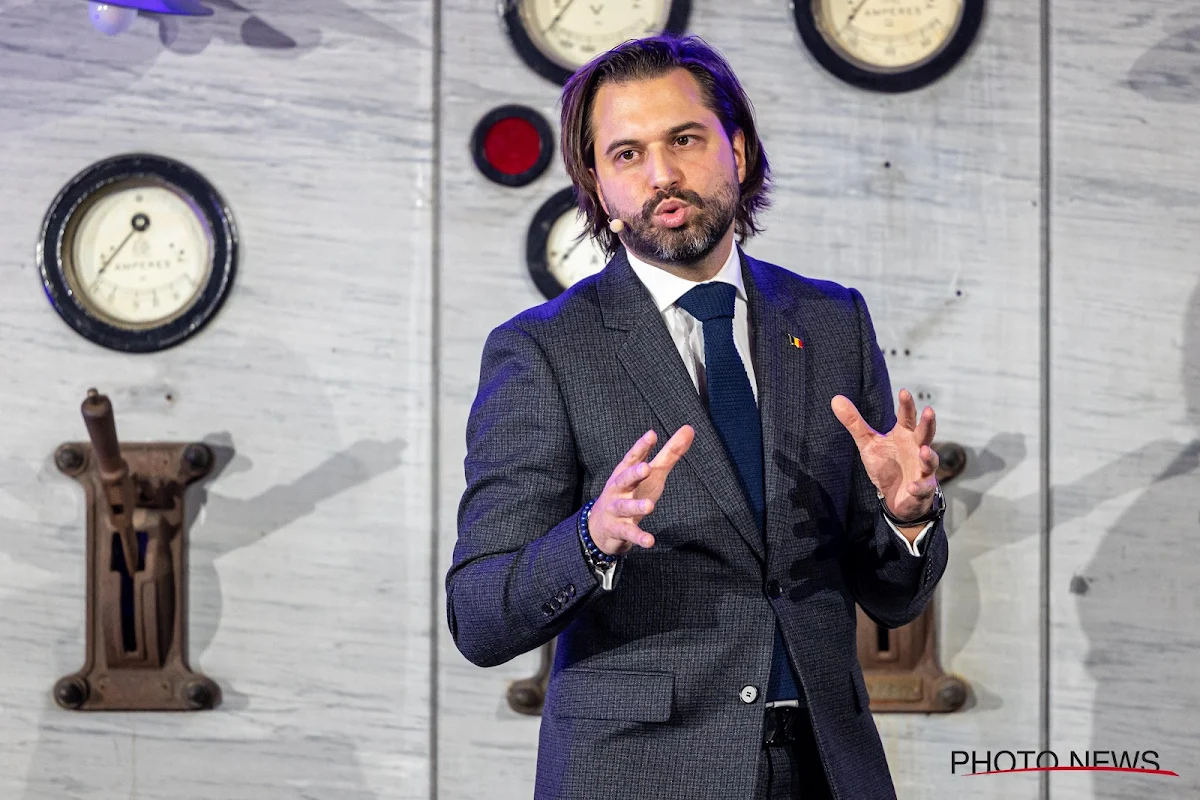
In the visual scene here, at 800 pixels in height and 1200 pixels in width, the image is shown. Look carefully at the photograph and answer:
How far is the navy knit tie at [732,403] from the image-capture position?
1416mm

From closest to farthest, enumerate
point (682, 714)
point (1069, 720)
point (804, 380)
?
1. point (682, 714)
2. point (804, 380)
3. point (1069, 720)

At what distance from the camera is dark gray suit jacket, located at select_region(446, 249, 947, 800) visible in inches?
54.7

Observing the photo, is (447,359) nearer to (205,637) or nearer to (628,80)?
(205,637)

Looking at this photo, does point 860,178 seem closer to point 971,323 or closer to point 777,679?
point 971,323

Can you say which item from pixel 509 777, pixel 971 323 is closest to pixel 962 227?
pixel 971 323

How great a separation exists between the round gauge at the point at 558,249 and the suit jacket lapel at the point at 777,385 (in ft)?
3.50

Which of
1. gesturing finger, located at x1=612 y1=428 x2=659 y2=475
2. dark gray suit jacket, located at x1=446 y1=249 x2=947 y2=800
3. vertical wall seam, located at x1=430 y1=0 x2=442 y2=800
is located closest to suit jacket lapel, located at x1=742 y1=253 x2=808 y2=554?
dark gray suit jacket, located at x1=446 y1=249 x2=947 y2=800

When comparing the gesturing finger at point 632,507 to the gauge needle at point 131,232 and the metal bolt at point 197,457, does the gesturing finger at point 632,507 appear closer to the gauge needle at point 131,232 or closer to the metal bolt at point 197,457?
the metal bolt at point 197,457

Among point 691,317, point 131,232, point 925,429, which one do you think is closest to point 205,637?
point 131,232

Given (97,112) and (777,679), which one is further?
(97,112)

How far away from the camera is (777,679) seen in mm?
1413

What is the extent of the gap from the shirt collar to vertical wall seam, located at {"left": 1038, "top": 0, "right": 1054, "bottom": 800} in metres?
1.24

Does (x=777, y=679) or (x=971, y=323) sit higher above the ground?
(x=971, y=323)

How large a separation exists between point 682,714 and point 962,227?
1.55 m
